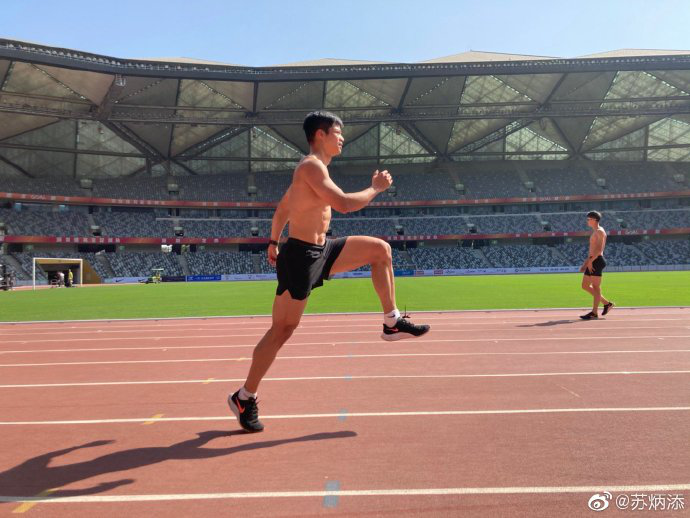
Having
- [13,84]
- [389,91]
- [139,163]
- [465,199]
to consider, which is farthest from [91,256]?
[465,199]

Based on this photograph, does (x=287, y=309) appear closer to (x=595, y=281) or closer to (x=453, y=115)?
Answer: (x=595, y=281)

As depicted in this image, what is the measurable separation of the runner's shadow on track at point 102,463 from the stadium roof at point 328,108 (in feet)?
133

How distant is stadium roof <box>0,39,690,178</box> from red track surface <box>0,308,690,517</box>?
3905 cm

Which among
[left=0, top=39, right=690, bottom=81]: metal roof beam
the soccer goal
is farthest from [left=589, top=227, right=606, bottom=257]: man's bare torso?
the soccer goal

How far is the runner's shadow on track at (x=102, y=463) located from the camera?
9.05ft

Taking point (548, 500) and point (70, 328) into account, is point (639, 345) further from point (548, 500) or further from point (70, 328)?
point (70, 328)

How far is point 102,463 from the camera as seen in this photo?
3129mm

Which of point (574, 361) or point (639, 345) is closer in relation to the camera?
point (574, 361)

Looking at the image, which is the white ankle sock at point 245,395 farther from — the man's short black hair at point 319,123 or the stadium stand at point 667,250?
the stadium stand at point 667,250

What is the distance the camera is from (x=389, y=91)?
48.5m

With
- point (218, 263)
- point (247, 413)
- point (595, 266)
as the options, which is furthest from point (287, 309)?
point (218, 263)

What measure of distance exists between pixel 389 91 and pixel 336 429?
48.3 meters

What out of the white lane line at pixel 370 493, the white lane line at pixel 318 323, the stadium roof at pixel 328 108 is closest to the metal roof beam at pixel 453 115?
the stadium roof at pixel 328 108

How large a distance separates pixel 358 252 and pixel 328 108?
164 feet
